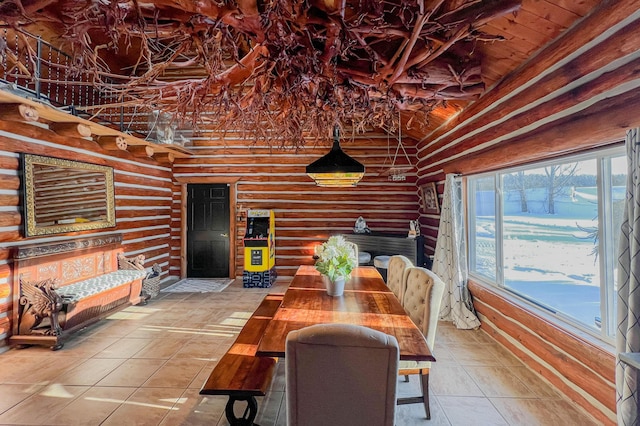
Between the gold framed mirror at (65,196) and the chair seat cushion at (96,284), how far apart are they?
758 mm

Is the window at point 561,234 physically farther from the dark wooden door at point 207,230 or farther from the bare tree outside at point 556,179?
the dark wooden door at point 207,230

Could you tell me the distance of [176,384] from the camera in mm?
2695

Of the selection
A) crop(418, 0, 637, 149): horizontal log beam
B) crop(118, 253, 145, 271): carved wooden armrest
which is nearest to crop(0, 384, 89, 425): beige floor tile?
crop(118, 253, 145, 271): carved wooden armrest

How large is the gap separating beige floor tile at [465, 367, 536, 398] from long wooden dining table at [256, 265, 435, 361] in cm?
116

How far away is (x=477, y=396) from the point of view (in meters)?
2.54

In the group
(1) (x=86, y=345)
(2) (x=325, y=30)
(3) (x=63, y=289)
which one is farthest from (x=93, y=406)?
(2) (x=325, y=30)

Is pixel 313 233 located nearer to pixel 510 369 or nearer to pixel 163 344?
pixel 163 344

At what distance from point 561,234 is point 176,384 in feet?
12.3

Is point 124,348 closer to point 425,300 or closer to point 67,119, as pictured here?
point 67,119

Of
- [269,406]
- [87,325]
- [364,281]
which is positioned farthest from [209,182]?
[269,406]

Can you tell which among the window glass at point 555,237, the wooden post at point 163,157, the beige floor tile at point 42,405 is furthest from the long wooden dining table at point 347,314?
the wooden post at point 163,157

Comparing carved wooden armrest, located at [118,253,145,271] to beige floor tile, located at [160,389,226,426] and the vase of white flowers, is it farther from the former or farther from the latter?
the vase of white flowers

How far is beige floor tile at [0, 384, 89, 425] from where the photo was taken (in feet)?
7.39

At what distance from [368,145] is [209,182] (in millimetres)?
3651
